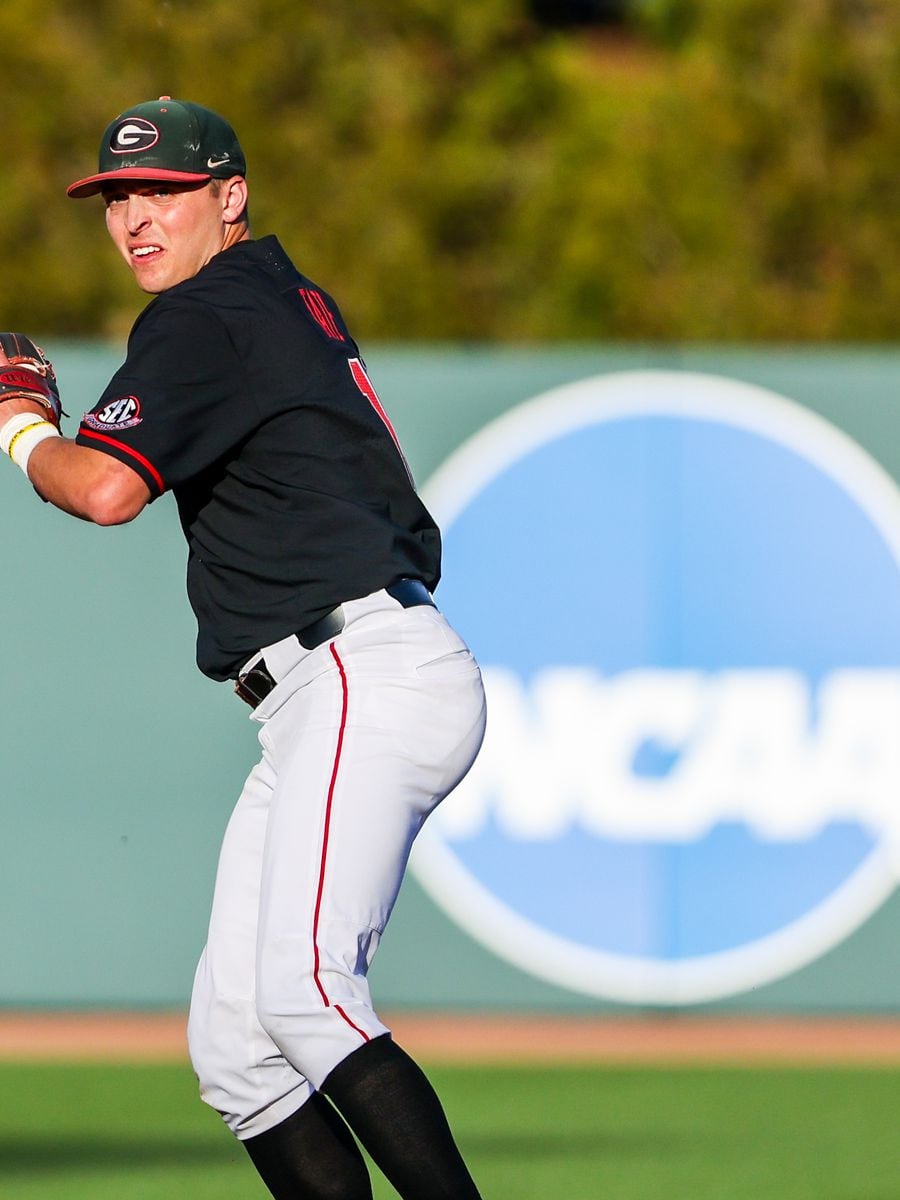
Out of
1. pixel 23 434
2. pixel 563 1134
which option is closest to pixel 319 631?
pixel 23 434

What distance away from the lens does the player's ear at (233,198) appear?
3947 mm

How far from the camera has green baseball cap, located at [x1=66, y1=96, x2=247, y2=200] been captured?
3.82 metres

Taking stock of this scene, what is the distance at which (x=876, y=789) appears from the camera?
7289mm

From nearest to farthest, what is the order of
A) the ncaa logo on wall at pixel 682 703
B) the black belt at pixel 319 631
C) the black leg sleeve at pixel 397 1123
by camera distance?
the black leg sleeve at pixel 397 1123 < the black belt at pixel 319 631 < the ncaa logo on wall at pixel 682 703

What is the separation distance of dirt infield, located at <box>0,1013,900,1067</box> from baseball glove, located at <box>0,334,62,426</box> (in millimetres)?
3394

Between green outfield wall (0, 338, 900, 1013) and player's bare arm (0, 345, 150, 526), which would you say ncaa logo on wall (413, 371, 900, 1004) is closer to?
green outfield wall (0, 338, 900, 1013)

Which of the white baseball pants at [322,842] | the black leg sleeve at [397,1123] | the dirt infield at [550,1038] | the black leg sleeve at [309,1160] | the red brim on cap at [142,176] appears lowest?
the dirt infield at [550,1038]

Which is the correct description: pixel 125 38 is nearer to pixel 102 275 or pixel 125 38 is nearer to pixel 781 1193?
pixel 102 275

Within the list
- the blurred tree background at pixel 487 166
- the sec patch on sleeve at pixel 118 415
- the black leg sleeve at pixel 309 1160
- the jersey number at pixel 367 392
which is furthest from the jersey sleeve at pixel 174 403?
the blurred tree background at pixel 487 166

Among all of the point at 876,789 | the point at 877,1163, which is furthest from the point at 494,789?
the point at 877,1163

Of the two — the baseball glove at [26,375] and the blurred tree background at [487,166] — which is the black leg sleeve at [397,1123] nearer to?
the baseball glove at [26,375]

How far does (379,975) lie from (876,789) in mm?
1761

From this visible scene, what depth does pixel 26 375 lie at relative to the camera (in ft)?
12.9

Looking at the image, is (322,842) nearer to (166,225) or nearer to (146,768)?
(166,225)
